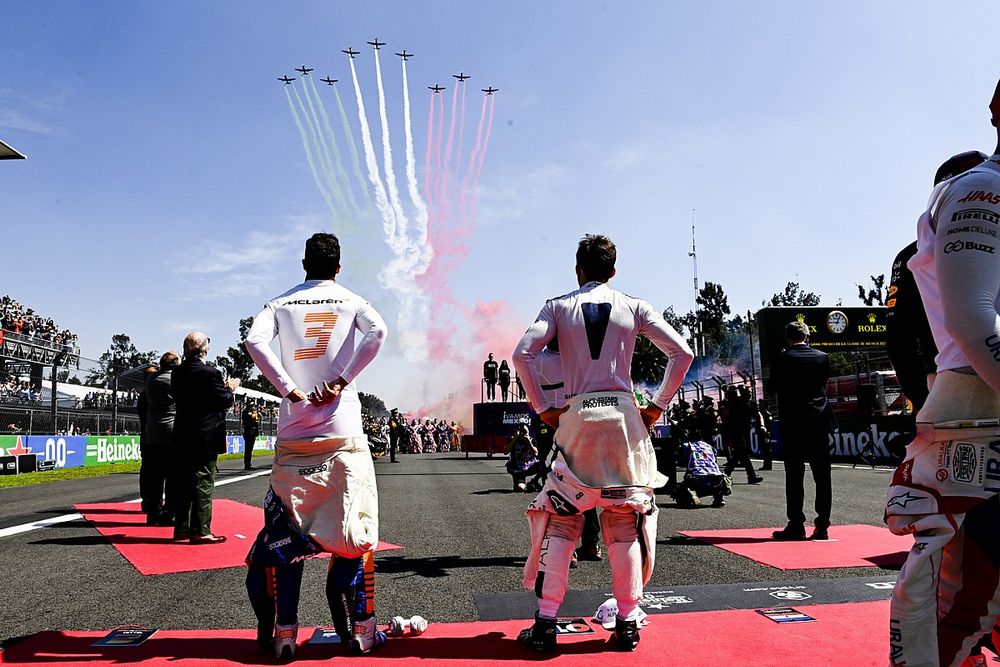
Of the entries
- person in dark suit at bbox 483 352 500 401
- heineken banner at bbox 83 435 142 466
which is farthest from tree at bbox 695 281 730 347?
heineken banner at bbox 83 435 142 466

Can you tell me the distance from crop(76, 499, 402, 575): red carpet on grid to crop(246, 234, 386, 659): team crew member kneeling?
8.38 feet

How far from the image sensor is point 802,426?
6586 mm

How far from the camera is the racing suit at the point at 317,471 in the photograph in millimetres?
3188

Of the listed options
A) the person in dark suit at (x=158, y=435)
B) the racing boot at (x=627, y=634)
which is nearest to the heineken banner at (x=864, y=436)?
the person in dark suit at (x=158, y=435)

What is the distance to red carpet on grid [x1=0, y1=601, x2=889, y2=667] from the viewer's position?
10.1ft

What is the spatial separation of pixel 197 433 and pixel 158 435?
4.84 ft

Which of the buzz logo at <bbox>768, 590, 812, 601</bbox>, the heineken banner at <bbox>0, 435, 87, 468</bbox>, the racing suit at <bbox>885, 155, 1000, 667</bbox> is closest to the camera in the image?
the racing suit at <bbox>885, 155, 1000, 667</bbox>

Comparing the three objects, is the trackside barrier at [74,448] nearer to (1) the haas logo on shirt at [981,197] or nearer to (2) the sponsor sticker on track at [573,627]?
(2) the sponsor sticker on track at [573,627]

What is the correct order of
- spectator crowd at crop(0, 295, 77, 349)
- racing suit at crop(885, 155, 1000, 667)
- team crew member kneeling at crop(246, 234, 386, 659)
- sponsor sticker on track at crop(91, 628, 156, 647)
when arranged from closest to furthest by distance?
racing suit at crop(885, 155, 1000, 667), team crew member kneeling at crop(246, 234, 386, 659), sponsor sticker on track at crop(91, 628, 156, 647), spectator crowd at crop(0, 295, 77, 349)

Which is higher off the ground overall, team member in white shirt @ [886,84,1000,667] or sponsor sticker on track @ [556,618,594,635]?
team member in white shirt @ [886,84,1000,667]

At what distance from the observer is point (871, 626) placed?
11.6 feet

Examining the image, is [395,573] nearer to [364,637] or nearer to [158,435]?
[364,637]

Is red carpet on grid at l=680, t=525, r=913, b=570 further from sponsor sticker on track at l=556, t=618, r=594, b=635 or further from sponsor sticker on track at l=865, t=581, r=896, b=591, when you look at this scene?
sponsor sticker on track at l=556, t=618, r=594, b=635

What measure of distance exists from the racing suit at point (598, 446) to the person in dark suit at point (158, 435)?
5.66m
